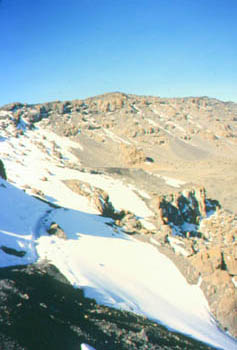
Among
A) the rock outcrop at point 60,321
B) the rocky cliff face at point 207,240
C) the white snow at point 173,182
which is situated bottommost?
the rocky cliff face at point 207,240

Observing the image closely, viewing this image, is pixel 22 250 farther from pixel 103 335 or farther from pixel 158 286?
pixel 158 286

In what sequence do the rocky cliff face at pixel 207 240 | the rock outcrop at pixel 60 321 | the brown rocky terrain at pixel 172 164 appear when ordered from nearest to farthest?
the rock outcrop at pixel 60 321 < the rocky cliff face at pixel 207 240 < the brown rocky terrain at pixel 172 164

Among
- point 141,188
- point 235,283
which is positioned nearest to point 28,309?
point 235,283

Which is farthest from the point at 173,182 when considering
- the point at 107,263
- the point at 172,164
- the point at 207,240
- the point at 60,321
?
the point at 60,321

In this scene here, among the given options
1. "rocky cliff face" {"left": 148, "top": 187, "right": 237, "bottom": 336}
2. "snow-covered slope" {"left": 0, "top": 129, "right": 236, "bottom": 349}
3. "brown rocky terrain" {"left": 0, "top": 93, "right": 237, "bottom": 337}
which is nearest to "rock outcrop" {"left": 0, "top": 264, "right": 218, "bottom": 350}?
"snow-covered slope" {"left": 0, "top": 129, "right": 236, "bottom": 349}

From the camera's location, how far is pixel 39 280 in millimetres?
9070

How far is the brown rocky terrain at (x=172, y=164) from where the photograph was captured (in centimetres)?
1749

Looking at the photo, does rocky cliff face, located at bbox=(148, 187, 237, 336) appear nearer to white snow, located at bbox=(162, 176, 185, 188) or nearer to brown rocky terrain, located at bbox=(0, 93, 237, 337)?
brown rocky terrain, located at bbox=(0, 93, 237, 337)

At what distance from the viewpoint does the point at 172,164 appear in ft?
200

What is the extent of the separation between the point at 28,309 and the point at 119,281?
255 inches

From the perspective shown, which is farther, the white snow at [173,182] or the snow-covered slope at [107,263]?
the white snow at [173,182]

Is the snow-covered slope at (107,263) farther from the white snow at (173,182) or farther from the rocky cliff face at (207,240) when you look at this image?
the white snow at (173,182)

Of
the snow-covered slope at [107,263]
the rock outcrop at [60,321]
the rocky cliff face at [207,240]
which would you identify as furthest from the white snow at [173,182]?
the rock outcrop at [60,321]

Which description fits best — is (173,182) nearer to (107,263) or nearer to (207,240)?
(207,240)
